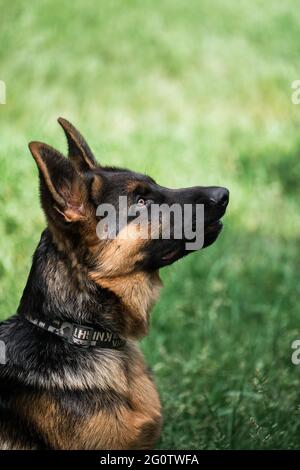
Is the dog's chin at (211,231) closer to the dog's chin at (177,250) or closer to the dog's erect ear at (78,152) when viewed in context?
the dog's chin at (177,250)

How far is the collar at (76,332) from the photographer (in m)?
3.31

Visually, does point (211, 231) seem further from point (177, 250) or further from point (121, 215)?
point (121, 215)

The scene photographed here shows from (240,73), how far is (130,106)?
206cm

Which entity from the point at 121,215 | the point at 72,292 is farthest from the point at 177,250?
the point at 72,292

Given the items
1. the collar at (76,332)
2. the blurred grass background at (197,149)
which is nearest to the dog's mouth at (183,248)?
the collar at (76,332)

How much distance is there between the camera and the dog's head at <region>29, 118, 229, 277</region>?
329 centimetres

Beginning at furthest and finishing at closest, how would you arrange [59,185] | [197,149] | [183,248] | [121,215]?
[197,149], [183,248], [121,215], [59,185]

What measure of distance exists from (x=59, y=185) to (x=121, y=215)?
36cm

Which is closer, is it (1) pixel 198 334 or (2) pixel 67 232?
(2) pixel 67 232

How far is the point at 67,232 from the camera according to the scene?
10.8ft

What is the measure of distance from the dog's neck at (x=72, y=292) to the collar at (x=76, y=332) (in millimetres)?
27

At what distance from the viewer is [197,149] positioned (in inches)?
322

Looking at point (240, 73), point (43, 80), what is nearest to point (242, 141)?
point (240, 73)

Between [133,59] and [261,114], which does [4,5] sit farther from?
[261,114]
